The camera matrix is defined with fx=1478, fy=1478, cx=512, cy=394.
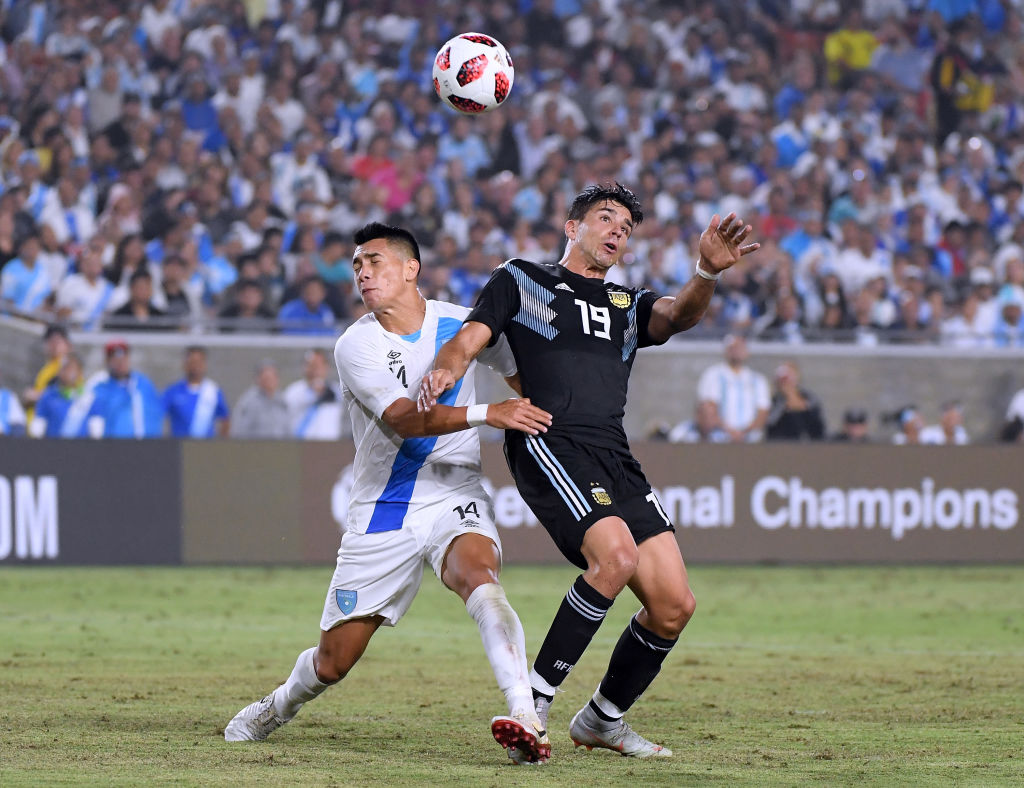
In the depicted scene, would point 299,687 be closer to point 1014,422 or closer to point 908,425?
point 908,425

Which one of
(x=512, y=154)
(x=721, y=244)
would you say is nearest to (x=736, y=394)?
(x=512, y=154)

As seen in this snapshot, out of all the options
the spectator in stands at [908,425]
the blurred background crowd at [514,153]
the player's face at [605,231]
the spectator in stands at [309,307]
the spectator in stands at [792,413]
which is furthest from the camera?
the blurred background crowd at [514,153]

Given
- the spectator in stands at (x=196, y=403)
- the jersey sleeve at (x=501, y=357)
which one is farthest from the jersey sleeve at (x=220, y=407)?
the jersey sleeve at (x=501, y=357)

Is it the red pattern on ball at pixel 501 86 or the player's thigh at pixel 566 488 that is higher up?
the red pattern on ball at pixel 501 86

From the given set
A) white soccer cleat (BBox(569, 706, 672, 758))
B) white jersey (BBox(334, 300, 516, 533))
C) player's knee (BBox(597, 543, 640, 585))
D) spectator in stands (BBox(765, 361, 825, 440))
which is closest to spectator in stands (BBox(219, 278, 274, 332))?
spectator in stands (BBox(765, 361, 825, 440))

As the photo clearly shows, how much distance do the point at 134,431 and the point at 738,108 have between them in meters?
11.4

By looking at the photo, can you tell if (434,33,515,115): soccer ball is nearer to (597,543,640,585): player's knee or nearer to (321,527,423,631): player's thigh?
(321,527,423,631): player's thigh

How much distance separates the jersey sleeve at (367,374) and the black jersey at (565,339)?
1.44 ft

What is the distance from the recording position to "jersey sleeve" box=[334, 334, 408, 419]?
20.6ft

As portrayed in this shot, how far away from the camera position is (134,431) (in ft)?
49.0

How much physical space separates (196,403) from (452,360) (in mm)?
9409

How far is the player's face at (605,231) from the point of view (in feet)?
Answer: 21.6

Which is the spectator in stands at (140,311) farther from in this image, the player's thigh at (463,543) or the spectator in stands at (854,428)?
the player's thigh at (463,543)

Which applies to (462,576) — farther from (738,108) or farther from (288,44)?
(738,108)
